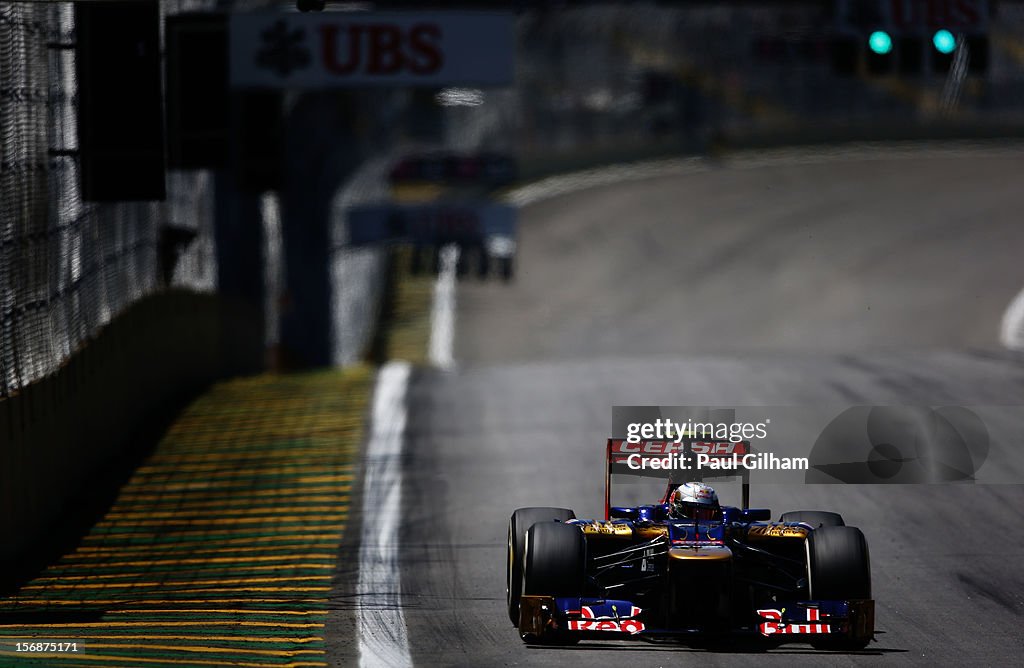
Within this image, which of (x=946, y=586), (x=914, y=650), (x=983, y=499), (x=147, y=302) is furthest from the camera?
(x=147, y=302)

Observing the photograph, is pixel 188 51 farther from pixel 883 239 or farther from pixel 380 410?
pixel 883 239

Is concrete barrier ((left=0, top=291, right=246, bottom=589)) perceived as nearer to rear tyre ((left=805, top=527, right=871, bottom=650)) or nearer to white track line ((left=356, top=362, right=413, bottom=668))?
white track line ((left=356, top=362, right=413, bottom=668))

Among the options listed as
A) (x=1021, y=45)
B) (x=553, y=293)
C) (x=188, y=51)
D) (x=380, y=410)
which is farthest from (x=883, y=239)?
(x=188, y=51)

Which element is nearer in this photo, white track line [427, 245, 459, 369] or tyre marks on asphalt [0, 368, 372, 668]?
tyre marks on asphalt [0, 368, 372, 668]

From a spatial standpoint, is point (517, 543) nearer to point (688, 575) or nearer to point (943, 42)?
point (688, 575)

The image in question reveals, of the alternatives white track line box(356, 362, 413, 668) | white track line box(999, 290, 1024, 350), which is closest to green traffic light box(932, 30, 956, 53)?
white track line box(356, 362, 413, 668)

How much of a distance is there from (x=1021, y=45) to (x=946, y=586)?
1936 inches

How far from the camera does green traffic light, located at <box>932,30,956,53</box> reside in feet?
65.7

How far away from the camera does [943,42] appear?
20031 millimetres

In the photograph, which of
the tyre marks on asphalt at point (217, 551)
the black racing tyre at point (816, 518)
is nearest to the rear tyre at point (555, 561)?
the tyre marks on asphalt at point (217, 551)

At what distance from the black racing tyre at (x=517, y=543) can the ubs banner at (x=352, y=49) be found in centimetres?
957

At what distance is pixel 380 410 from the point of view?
68.7 feet

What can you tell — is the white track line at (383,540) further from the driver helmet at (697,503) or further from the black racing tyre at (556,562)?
the driver helmet at (697,503)

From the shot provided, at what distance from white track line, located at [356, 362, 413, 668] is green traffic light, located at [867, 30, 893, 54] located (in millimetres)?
7678
